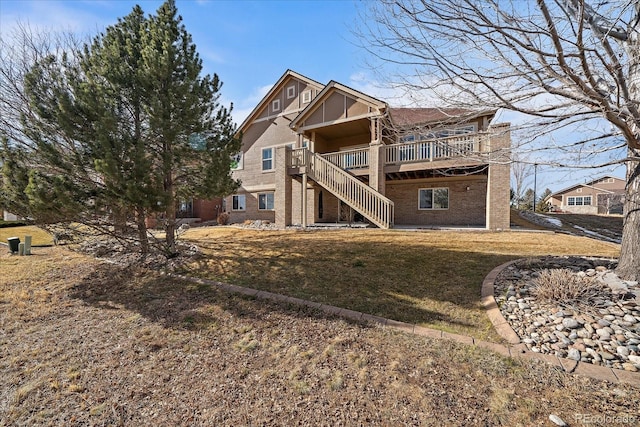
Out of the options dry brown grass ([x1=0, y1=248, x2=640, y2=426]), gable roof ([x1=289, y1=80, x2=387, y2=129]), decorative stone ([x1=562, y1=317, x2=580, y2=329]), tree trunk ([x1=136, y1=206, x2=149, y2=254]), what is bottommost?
dry brown grass ([x1=0, y1=248, x2=640, y2=426])

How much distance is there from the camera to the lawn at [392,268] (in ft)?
13.5

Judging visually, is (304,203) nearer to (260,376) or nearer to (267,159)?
(267,159)

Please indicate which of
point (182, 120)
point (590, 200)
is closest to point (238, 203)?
point (182, 120)

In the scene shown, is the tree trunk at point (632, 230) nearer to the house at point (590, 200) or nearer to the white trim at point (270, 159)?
the white trim at point (270, 159)

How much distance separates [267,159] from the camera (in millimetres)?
18672

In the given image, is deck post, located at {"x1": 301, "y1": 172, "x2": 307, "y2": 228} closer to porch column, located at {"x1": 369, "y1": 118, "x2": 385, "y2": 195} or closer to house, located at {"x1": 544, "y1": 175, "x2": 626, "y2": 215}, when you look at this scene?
porch column, located at {"x1": 369, "y1": 118, "x2": 385, "y2": 195}

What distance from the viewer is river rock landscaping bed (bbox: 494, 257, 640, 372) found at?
2.85m

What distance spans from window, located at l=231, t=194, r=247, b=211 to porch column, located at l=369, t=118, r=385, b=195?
34.3 feet

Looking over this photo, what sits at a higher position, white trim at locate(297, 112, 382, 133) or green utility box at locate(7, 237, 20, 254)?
white trim at locate(297, 112, 382, 133)

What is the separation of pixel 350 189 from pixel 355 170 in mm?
1880

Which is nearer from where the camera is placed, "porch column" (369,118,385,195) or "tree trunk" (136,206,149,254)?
"tree trunk" (136,206,149,254)

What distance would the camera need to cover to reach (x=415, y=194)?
48.6ft

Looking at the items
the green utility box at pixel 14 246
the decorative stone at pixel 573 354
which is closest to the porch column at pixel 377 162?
the decorative stone at pixel 573 354

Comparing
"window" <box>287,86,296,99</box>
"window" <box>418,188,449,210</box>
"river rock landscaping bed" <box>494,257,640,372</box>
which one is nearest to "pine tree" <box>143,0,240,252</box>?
"river rock landscaping bed" <box>494,257,640,372</box>
